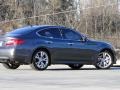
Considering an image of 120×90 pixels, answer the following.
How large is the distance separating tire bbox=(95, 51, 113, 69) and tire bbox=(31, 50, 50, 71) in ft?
6.31

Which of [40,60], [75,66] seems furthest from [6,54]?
[75,66]

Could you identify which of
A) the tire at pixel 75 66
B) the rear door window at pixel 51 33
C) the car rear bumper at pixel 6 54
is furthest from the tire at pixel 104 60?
the car rear bumper at pixel 6 54

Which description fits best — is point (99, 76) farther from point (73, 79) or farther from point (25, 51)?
point (25, 51)

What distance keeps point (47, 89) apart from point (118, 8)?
56.5 ft

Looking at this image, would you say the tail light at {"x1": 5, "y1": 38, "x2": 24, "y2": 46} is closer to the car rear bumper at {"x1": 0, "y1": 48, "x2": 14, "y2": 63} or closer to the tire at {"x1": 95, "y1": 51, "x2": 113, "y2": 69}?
the car rear bumper at {"x1": 0, "y1": 48, "x2": 14, "y2": 63}

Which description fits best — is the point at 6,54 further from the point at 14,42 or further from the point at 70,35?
the point at 70,35

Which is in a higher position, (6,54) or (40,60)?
(6,54)

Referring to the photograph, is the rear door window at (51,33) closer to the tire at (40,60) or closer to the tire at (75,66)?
the tire at (40,60)

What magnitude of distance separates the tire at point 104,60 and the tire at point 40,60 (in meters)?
1.92

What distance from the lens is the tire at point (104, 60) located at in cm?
1908

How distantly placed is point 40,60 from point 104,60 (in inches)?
93.4

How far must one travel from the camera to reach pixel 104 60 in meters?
19.1

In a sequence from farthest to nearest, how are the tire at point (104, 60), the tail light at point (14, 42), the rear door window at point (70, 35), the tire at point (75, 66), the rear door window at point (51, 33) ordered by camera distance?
the tire at point (75, 66) < the tire at point (104, 60) < the rear door window at point (70, 35) < the rear door window at point (51, 33) < the tail light at point (14, 42)

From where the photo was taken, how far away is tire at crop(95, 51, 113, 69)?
19078 mm
